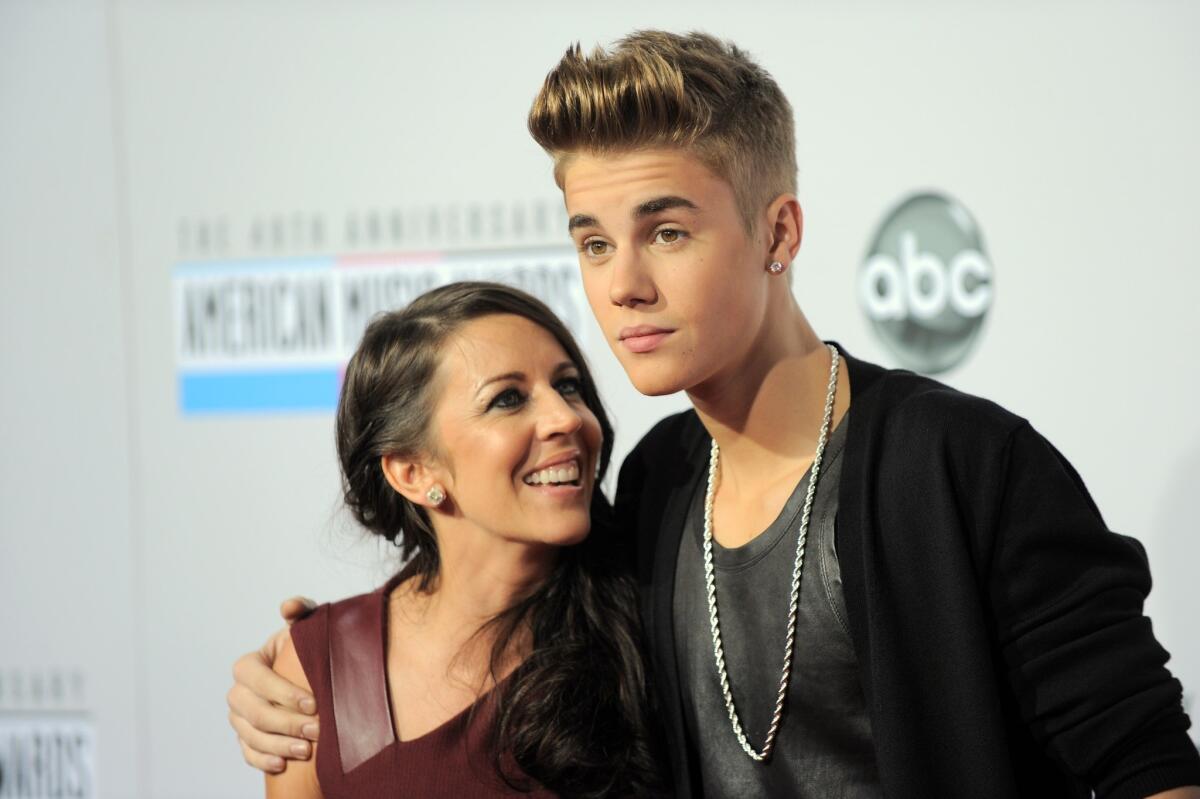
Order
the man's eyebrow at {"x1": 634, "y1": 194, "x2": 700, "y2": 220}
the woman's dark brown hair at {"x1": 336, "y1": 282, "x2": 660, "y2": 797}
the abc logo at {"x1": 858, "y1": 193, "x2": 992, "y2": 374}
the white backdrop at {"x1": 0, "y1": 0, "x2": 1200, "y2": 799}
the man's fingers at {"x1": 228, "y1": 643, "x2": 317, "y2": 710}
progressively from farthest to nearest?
1. the abc logo at {"x1": 858, "y1": 193, "x2": 992, "y2": 374}
2. the white backdrop at {"x1": 0, "y1": 0, "x2": 1200, "y2": 799}
3. the man's fingers at {"x1": 228, "y1": 643, "x2": 317, "y2": 710}
4. the woman's dark brown hair at {"x1": 336, "y1": 282, "x2": 660, "y2": 797}
5. the man's eyebrow at {"x1": 634, "y1": 194, "x2": 700, "y2": 220}

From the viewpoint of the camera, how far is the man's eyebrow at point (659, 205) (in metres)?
1.42

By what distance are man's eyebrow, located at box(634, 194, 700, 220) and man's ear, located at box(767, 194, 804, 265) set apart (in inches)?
5.7

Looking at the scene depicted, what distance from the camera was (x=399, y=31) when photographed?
2885 mm

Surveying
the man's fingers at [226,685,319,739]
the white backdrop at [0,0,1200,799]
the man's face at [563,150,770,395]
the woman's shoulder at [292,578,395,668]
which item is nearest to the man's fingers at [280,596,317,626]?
the woman's shoulder at [292,578,395,668]

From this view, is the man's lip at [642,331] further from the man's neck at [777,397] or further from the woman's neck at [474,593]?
the woman's neck at [474,593]

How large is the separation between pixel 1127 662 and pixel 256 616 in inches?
89.3

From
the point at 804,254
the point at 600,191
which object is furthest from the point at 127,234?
the point at 600,191

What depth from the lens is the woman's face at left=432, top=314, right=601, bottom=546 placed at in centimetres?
175

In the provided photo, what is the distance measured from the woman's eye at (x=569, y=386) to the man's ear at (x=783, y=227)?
0.44 metres

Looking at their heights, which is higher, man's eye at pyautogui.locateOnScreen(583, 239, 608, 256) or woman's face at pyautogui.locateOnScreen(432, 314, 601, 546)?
man's eye at pyautogui.locateOnScreen(583, 239, 608, 256)

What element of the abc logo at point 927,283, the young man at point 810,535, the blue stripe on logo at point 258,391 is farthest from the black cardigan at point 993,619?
the blue stripe on logo at point 258,391

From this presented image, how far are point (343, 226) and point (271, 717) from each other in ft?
4.73

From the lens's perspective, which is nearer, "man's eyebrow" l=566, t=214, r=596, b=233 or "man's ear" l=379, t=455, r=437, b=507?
"man's eyebrow" l=566, t=214, r=596, b=233

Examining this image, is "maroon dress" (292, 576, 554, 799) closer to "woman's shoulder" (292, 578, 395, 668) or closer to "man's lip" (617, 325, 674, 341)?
"woman's shoulder" (292, 578, 395, 668)
